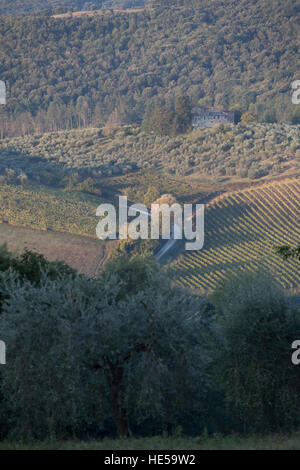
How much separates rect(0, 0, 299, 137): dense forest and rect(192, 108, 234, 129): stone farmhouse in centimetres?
1970

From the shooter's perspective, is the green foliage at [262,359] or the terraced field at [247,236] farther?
the terraced field at [247,236]

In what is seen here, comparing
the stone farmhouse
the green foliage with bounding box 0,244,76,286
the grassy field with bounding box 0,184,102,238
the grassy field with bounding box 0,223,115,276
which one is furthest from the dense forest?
the green foliage with bounding box 0,244,76,286

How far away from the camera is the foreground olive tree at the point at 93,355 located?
11.9 m

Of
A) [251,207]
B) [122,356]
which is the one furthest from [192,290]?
[122,356]

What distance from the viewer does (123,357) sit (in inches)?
482

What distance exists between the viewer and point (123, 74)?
154m

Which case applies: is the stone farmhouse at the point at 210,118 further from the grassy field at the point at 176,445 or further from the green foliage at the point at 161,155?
the grassy field at the point at 176,445

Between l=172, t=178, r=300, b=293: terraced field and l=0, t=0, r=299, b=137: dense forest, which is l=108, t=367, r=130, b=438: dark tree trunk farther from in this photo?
l=0, t=0, r=299, b=137: dense forest

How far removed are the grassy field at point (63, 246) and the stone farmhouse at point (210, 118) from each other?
38429 millimetres

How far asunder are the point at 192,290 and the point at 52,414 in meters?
26.7

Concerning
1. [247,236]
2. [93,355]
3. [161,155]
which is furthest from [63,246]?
[93,355]

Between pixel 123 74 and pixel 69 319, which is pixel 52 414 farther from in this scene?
pixel 123 74

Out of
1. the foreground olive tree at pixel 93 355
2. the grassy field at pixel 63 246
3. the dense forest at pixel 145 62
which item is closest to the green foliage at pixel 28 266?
the foreground olive tree at pixel 93 355

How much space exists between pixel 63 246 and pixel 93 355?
34607 millimetres
